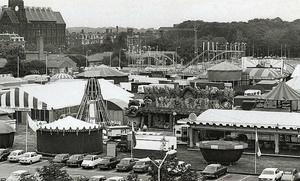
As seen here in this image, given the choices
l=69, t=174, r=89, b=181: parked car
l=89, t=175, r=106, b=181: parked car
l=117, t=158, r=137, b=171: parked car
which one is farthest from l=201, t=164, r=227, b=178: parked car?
l=69, t=174, r=89, b=181: parked car

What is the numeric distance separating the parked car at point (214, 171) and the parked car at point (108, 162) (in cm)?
426

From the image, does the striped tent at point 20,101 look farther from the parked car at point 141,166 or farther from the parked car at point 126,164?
the parked car at point 141,166

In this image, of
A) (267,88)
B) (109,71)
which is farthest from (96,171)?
(109,71)

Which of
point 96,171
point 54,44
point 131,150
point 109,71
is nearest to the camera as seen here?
point 96,171

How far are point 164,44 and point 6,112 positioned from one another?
9549cm

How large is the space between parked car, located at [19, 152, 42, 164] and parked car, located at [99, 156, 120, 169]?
334 cm

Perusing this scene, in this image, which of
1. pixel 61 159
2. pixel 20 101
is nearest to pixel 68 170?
pixel 61 159

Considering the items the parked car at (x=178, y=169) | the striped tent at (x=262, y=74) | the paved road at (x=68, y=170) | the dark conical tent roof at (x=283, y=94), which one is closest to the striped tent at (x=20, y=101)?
the paved road at (x=68, y=170)

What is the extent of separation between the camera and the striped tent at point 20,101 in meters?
46.1

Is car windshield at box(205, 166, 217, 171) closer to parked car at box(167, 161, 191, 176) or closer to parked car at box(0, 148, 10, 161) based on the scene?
parked car at box(167, 161, 191, 176)

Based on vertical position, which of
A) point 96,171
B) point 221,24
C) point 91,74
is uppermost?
point 221,24

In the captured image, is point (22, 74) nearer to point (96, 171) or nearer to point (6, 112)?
point (6, 112)

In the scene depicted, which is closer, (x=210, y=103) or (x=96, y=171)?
(x=96, y=171)

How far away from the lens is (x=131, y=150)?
3462cm
